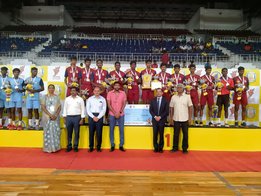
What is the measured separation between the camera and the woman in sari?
5.59m

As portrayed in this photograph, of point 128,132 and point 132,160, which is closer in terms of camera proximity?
point 132,160

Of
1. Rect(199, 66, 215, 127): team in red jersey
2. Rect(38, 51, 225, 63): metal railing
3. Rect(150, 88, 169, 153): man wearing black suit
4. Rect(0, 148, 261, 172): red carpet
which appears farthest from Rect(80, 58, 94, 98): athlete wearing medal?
Rect(38, 51, 225, 63): metal railing

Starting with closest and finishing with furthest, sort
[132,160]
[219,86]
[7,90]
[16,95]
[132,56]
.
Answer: [132,160]
[7,90]
[16,95]
[219,86]
[132,56]

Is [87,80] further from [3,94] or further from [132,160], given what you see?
[132,160]

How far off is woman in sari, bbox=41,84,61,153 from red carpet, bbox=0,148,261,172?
0.61ft

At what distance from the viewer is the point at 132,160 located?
5.08 metres

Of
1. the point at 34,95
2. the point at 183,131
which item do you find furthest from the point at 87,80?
the point at 183,131

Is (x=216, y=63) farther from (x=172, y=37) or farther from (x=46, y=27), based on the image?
(x=46, y=27)

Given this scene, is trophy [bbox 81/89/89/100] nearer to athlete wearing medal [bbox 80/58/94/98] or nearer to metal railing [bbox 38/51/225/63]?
athlete wearing medal [bbox 80/58/94/98]

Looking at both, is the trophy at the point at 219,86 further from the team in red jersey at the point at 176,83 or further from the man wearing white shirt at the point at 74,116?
Result: the man wearing white shirt at the point at 74,116

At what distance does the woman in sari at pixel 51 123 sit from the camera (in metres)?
5.59

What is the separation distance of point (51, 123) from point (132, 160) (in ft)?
6.31

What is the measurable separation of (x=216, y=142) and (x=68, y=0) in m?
20.7

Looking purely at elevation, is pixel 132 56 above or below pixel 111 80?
above
